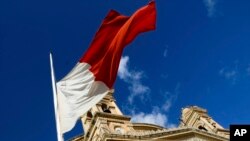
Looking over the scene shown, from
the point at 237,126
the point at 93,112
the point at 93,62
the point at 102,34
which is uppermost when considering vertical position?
the point at 93,112

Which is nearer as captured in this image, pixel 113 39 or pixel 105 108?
pixel 113 39

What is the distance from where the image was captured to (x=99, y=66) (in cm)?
1465

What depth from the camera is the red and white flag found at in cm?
1373

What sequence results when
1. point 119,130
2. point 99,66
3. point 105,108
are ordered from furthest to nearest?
1. point 105,108
2. point 119,130
3. point 99,66

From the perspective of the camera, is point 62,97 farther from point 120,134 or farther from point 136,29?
point 120,134

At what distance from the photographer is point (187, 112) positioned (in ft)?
164

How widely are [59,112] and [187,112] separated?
37763mm

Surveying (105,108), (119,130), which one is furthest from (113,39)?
(105,108)

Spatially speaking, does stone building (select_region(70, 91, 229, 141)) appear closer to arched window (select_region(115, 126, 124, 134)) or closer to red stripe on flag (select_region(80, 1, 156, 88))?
arched window (select_region(115, 126, 124, 134))

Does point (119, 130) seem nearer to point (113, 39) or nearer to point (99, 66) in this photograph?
point (113, 39)

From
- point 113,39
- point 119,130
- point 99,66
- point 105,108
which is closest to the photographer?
point 99,66

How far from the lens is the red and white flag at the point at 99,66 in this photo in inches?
540

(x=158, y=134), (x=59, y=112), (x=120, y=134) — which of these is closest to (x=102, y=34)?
(x=59, y=112)

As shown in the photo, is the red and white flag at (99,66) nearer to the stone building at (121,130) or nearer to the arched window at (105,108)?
the stone building at (121,130)
